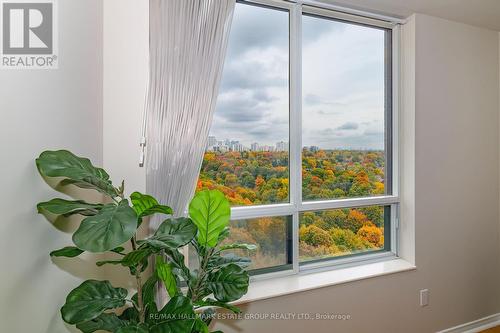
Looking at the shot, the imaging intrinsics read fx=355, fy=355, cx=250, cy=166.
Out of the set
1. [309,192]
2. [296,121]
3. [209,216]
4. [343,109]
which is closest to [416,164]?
[343,109]

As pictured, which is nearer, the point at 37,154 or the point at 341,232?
the point at 37,154

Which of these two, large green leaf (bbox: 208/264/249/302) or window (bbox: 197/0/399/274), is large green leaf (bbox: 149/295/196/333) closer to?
large green leaf (bbox: 208/264/249/302)

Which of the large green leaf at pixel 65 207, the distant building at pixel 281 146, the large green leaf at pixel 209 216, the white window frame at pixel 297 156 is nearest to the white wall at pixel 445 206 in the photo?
the white window frame at pixel 297 156

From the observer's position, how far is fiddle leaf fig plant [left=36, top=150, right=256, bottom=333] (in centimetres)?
108

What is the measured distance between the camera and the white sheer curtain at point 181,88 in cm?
174

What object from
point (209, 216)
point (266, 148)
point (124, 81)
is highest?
point (124, 81)

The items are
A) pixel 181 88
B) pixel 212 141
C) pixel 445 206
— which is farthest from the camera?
pixel 445 206

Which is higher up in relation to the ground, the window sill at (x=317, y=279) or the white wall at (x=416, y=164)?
the white wall at (x=416, y=164)

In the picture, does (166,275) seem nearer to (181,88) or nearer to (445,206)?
(181,88)

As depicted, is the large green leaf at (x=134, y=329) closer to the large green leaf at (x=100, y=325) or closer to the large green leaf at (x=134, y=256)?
the large green leaf at (x=100, y=325)

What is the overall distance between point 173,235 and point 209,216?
27 cm

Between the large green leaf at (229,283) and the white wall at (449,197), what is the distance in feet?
3.51

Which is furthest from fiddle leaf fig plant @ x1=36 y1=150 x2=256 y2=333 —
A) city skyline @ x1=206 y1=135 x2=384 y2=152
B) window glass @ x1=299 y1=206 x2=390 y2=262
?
window glass @ x1=299 y1=206 x2=390 y2=262

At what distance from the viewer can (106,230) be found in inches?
40.4
